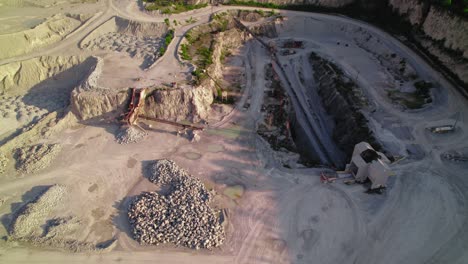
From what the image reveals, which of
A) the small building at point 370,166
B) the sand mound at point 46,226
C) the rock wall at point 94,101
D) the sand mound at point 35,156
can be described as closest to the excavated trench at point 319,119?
the small building at point 370,166

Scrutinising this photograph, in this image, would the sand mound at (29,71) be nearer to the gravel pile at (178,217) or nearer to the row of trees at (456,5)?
the gravel pile at (178,217)

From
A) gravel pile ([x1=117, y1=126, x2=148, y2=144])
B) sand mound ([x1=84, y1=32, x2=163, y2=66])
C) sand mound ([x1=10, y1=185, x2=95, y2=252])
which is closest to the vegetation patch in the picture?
sand mound ([x1=84, y1=32, x2=163, y2=66])

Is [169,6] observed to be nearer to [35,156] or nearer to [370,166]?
[35,156]

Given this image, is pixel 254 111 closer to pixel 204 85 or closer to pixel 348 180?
pixel 204 85

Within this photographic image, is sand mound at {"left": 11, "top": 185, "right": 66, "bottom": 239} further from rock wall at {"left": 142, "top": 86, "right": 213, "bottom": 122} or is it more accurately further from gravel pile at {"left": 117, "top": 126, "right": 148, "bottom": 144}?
rock wall at {"left": 142, "top": 86, "right": 213, "bottom": 122}

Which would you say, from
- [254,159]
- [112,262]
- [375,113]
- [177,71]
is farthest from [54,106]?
[375,113]
